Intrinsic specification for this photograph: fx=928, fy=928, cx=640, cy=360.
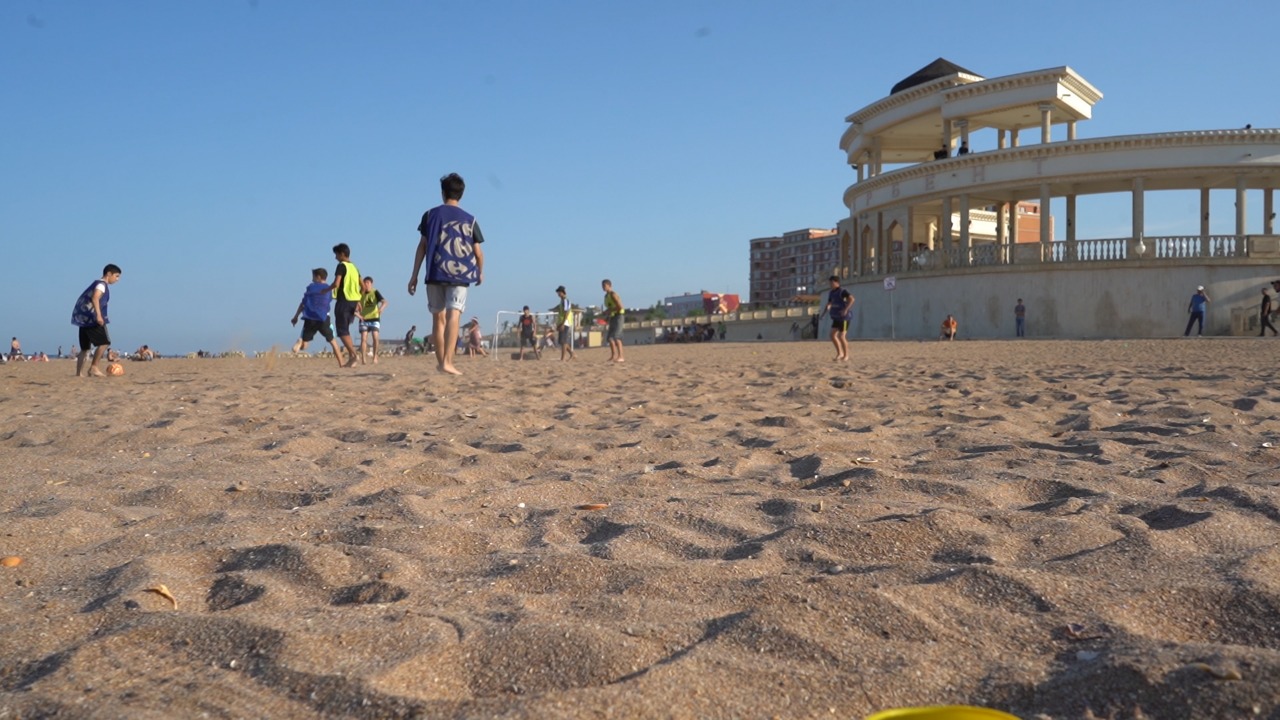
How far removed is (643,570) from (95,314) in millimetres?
11703

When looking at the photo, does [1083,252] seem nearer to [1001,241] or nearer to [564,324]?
[1001,241]

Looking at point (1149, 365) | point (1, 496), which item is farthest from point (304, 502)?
point (1149, 365)

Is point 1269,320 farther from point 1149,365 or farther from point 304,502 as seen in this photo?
point 304,502

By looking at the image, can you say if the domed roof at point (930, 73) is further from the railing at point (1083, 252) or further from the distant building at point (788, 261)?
the distant building at point (788, 261)

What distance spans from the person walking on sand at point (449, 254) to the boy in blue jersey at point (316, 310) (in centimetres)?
484

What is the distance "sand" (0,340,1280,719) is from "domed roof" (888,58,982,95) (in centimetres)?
3580

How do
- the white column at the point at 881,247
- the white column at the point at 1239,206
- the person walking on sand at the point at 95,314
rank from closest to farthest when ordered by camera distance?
the person walking on sand at the point at 95,314 < the white column at the point at 1239,206 < the white column at the point at 881,247

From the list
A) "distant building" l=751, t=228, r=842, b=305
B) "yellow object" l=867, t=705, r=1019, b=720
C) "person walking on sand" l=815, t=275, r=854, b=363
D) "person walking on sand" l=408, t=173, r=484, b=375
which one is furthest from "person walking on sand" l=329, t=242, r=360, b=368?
"distant building" l=751, t=228, r=842, b=305

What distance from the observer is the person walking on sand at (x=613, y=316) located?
58.5 feet

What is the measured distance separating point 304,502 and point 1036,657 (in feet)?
8.99

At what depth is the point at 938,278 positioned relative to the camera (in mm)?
34125

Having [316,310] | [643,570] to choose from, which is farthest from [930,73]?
[643,570]

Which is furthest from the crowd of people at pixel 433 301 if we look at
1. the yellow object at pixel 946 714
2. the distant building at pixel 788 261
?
the distant building at pixel 788 261

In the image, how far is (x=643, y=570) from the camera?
2584mm
